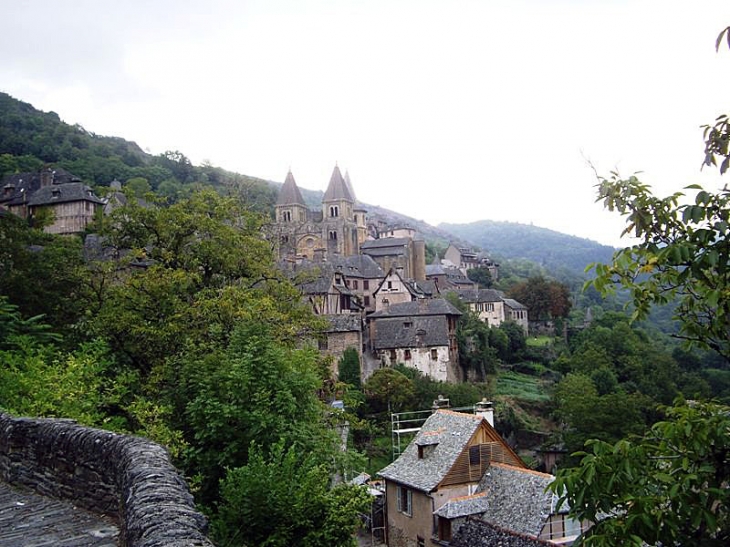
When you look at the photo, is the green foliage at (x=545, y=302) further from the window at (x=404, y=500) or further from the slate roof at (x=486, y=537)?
the slate roof at (x=486, y=537)

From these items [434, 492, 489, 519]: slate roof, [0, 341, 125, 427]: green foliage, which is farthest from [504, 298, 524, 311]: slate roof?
[0, 341, 125, 427]: green foliage

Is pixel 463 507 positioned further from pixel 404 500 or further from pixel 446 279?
pixel 446 279

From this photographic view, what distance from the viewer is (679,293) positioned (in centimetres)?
625

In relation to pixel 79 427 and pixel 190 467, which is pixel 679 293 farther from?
pixel 190 467

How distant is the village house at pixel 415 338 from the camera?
52.4m

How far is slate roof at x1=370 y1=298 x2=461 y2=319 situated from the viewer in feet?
181

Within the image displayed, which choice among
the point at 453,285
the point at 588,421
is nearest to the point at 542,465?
the point at 588,421

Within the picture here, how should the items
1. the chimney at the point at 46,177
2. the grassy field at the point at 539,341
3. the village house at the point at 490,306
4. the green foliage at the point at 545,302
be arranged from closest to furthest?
1. the chimney at the point at 46,177
2. the grassy field at the point at 539,341
3. the village house at the point at 490,306
4. the green foliage at the point at 545,302

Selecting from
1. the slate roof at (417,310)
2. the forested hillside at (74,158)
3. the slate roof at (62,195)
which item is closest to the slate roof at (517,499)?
the slate roof at (417,310)

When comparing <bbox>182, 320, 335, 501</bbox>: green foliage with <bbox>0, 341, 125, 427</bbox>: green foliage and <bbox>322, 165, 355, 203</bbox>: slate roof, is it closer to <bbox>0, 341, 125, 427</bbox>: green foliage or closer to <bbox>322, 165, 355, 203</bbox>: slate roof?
<bbox>0, 341, 125, 427</bbox>: green foliage

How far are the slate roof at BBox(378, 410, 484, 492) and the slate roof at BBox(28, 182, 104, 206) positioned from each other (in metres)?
50.1

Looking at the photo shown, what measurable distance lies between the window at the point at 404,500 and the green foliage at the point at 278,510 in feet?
49.9

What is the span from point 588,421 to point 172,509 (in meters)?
43.2

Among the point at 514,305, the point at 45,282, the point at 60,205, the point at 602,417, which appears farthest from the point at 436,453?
the point at 514,305
